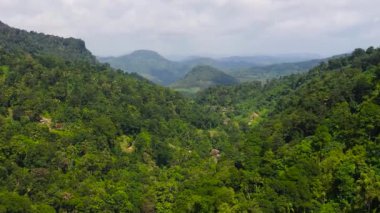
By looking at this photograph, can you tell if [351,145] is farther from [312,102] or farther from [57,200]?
[57,200]

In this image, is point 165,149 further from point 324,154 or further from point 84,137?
point 324,154

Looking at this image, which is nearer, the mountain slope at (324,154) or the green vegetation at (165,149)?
the mountain slope at (324,154)

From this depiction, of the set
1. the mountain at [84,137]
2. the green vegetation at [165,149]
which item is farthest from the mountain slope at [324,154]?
the mountain at [84,137]

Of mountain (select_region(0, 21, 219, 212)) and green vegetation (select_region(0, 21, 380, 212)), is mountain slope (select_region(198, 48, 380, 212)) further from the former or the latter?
mountain (select_region(0, 21, 219, 212))

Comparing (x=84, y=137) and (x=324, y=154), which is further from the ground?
(x=324, y=154)

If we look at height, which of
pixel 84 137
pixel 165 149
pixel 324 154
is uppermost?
pixel 324 154

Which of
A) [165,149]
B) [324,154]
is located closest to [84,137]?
[165,149]

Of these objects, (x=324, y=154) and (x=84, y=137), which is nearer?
(x=324, y=154)

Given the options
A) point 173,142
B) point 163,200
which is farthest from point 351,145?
point 173,142

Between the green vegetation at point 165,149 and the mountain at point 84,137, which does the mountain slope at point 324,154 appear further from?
the mountain at point 84,137

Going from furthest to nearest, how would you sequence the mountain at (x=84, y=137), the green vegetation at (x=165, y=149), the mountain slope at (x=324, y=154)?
1. the mountain at (x=84, y=137)
2. the green vegetation at (x=165, y=149)
3. the mountain slope at (x=324, y=154)
